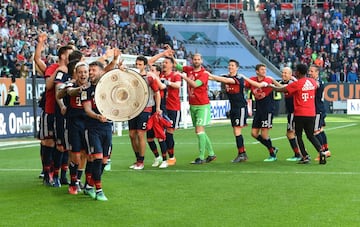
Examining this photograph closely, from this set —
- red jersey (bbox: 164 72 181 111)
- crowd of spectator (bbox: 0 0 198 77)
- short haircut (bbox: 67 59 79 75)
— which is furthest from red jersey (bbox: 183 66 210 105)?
crowd of spectator (bbox: 0 0 198 77)

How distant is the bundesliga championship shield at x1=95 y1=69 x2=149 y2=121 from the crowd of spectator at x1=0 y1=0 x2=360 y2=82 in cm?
2397

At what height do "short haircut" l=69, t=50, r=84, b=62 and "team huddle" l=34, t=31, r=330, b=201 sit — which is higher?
"short haircut" l=69, t=50, r=84, b=62

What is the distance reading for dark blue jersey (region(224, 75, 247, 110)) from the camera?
59.6ft

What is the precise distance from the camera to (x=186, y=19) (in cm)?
5216

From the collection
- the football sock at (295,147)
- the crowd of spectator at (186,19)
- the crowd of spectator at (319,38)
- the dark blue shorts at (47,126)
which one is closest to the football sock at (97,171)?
the dark blue shorts at (47,126)

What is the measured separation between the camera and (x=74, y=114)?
12.6 meters

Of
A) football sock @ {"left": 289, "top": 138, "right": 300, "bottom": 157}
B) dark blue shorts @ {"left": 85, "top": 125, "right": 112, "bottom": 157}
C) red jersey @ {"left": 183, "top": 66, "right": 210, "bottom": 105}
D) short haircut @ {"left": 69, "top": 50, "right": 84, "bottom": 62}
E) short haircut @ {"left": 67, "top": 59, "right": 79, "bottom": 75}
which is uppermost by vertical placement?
short haircut @ {"left": 69, "top": 50, "right": 84, "bottom": 62}

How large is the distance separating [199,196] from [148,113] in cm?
465

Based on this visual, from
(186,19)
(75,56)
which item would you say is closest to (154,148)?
(75,56)

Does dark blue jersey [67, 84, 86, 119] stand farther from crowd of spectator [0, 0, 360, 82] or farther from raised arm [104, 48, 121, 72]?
crowd of spectator [0, 0, 360, 82]

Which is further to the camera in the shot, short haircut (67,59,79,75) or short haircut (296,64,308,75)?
short haircut (296,64,308,75)

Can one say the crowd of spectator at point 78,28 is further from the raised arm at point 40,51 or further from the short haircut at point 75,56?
the short haircut at point 75,56

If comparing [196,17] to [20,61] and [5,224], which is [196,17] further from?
[5,224]

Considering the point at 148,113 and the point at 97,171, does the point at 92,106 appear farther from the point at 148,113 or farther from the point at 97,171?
the point at 148,113
